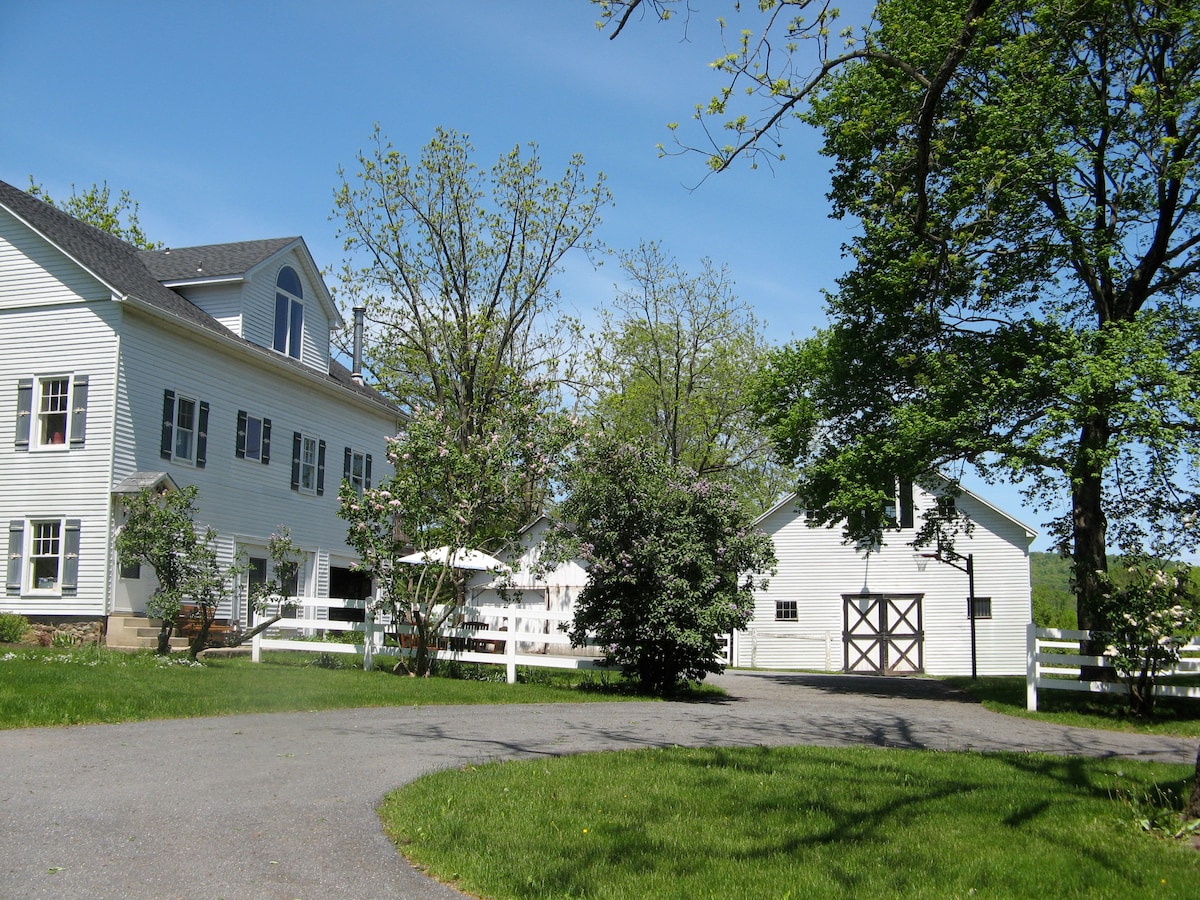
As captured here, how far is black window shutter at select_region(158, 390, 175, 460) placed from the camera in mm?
22594

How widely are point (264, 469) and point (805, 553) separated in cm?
1789

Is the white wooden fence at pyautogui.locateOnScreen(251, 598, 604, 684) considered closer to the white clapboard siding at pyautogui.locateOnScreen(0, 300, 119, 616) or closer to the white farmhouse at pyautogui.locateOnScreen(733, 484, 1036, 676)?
the white clapboard siding at pyautogui.locateOnScreen(0, 300, 119, 616)

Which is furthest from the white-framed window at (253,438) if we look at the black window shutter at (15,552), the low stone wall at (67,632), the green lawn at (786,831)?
the green lawn at (786,831)

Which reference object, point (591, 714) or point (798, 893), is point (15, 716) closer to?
point (591, 714)

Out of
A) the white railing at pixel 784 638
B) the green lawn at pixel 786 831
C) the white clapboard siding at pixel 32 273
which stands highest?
the white clapboard siding at pixel 32 273

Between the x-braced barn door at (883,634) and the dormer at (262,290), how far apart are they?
60.8ft

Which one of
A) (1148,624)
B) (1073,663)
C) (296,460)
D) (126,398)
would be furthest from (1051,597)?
(126,398)

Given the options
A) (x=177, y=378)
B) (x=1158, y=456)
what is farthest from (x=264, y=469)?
(x=1158, y=456)

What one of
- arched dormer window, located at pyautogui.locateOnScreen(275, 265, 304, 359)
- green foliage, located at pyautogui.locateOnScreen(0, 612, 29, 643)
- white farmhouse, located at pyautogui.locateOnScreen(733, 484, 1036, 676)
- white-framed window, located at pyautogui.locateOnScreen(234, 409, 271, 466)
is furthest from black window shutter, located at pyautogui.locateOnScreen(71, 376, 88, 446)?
white farmhouse, located at pyautogui.locateOnScreen(733, 484, 1036, 676)

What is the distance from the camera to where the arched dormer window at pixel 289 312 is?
89.7 feet

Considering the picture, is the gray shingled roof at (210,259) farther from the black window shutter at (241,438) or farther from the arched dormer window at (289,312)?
the black window shutter at (241,438)

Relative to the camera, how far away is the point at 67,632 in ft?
68.2

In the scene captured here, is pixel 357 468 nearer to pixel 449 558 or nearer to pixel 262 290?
pixel 262 290

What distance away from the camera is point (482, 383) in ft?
104
